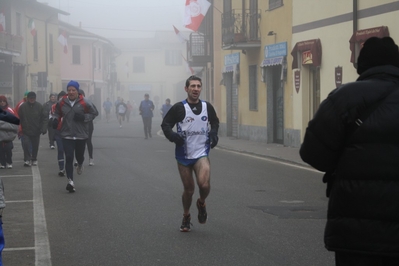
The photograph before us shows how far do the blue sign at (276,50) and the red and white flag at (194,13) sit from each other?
606 cm

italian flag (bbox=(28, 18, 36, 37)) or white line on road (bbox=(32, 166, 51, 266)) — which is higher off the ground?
italian flag (bbox=(28, 18, 36, 37))

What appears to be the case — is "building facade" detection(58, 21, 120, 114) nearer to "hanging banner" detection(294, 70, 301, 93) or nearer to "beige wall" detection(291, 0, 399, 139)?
"hanging banner" detection(294, 70, 301, 93)

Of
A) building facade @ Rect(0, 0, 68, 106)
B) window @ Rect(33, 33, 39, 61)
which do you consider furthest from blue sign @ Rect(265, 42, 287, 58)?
window @ Rect(33, 33, 39, 61)

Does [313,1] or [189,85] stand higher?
[313,1]

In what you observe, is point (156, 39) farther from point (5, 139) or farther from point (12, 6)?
point (5, 139)

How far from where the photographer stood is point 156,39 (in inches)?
→ 3684

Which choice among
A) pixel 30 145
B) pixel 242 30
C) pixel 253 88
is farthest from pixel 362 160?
pixel 253 88

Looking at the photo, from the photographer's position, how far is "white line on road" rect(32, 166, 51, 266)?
714 cm

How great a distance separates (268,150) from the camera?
74.1 ft

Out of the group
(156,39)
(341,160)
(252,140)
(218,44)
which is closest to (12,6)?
(218,44)

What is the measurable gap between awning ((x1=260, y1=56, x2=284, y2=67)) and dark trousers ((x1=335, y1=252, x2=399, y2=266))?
829 inches

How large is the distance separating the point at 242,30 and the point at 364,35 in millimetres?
10079

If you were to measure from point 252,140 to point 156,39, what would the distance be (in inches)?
2614

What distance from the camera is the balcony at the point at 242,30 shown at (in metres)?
27.4
